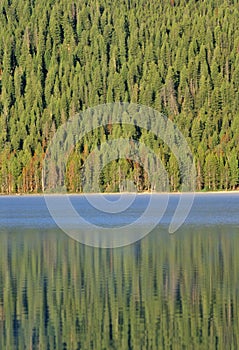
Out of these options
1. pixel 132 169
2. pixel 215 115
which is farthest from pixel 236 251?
pixel 215 115

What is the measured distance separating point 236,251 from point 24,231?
22226 mm

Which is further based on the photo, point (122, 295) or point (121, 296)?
point (122, 295)

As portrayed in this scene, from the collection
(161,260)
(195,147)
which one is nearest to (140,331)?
(161,260)

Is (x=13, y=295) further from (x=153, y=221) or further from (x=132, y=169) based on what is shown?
(x=132, y=169)

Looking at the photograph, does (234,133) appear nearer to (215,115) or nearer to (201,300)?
(215,115)

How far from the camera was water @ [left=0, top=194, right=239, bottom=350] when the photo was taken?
2748 centimetres

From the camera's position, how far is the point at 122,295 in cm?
3422

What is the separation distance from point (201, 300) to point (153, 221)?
44378mm

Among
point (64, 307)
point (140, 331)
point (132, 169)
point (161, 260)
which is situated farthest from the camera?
point (132, 169)

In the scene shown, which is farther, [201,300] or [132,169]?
[132,169]

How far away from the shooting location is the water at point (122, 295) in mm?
27484

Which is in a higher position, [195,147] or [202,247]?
[195,147]

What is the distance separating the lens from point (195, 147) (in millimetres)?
176625

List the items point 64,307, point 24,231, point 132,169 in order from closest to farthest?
point 64,307 → point 24,231 → point 132,169
